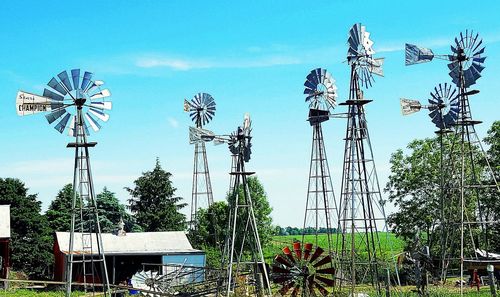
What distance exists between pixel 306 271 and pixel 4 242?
2322cm

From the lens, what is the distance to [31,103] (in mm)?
19766

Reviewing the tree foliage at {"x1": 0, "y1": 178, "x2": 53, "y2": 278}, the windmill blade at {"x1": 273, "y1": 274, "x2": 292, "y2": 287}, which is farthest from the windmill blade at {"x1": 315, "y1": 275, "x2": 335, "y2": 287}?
the tree foliage at {"x1": 0, "y1": 178, "x2": 53, "y2": 278}

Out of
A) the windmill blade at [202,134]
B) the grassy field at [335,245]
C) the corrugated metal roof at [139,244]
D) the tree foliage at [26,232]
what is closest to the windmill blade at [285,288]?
the grassy field at [335,245]

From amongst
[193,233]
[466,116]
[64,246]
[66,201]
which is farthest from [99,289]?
[66,201]

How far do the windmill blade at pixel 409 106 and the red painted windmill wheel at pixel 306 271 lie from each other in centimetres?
726

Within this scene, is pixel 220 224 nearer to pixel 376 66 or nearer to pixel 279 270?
pixel 279 270

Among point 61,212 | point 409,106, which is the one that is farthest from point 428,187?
point 61,212

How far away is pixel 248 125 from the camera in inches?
994

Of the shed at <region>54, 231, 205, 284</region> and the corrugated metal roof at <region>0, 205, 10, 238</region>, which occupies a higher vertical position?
the corrugated metal roof at <region>0, 205, 10, 238</region>

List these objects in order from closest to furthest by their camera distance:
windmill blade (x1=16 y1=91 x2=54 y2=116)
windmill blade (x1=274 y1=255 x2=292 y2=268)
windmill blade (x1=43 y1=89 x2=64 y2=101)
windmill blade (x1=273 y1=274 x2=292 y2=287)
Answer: windmill blade (x1=16 y1=91 x2=54 y2=116) < windmill blade (x1=43 y1=89 x2=64 y2=101) < windmill blade (x1=273 y1=274 x2=292 y2=287) < windmill blade (x1=274 y1=255 x2=292 y2=268)

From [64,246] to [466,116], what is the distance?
81.9ft

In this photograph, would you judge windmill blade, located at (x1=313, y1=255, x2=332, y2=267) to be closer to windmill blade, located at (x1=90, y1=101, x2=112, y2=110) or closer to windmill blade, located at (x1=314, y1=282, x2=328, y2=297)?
windmill blade, located at (x1=314, y1=282, x2=328, y2=297)

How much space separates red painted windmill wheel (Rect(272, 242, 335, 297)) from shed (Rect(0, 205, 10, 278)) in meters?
21.5

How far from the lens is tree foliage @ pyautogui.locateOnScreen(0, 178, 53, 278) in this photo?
43.2 meters
